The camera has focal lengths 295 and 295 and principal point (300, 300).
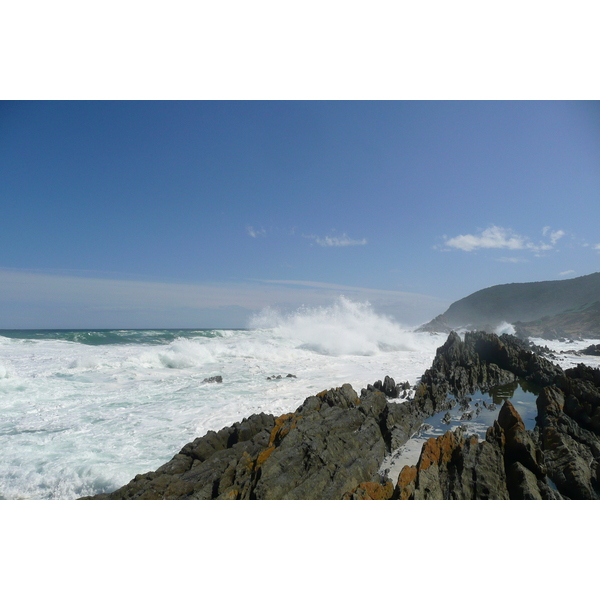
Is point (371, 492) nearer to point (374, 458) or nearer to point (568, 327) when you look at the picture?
point (374, 458)

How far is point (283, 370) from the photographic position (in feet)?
56.8

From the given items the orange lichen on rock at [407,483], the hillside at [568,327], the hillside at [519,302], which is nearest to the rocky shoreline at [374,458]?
the orange lichen on rock at [407,483]

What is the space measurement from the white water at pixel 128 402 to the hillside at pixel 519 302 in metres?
40.1

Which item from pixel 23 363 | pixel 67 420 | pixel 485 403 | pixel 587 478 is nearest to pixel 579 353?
pixel 485 403

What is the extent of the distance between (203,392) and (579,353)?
25.1 m

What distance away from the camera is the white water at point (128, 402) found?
244 inches

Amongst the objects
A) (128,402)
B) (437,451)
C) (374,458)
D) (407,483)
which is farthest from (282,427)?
(128,402)

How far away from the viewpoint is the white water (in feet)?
20.3

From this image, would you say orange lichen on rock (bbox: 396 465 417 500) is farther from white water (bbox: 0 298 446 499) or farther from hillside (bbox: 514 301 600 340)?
hillside (bbox: 514 301 600 340)

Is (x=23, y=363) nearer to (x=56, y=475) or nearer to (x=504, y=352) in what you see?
(x=56, y=475)

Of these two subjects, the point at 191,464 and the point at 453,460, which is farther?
the point at 191,464

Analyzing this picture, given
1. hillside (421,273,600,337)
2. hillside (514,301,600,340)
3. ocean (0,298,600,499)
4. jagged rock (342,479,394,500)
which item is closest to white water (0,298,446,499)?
ocean (0,298,600,499)

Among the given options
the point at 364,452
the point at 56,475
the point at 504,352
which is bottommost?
the point at 56,475

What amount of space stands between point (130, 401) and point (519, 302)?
100891mm
